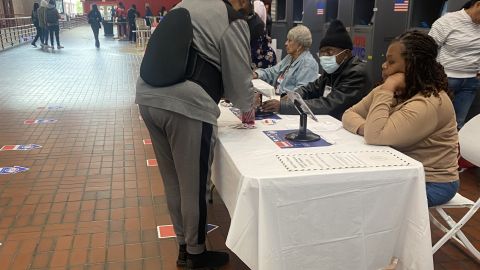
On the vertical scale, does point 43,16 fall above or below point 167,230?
above

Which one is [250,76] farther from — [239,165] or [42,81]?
[42,81]

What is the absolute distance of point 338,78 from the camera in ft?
8.52

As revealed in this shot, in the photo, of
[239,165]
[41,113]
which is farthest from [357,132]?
[41,113]

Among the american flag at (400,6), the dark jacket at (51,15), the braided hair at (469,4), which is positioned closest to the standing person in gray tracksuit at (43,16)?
the dark jacket at (51,15)

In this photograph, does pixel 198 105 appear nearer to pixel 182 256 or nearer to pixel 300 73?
pixel 182 256

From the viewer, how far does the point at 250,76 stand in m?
1.87

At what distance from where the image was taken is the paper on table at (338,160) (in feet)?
5.14

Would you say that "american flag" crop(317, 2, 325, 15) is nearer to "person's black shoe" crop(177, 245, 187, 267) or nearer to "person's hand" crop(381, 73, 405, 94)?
"person's hand" crop(381, 73, 405, 94)

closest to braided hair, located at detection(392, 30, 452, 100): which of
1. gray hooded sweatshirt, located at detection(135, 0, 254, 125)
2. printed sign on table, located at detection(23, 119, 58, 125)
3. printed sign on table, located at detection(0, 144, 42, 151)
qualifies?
gray hooded sweatshirt, located at detection(135, 0, 254, 125)

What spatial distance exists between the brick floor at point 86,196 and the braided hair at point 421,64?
102 centimetres

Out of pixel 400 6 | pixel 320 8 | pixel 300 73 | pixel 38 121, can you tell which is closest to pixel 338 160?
pixel 300 73

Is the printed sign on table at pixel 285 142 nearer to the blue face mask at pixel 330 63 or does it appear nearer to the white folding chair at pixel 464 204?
the white folding chair at pixel 464 204

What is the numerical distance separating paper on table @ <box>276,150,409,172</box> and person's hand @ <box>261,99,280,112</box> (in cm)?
80

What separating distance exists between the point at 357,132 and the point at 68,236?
5.94 feet
